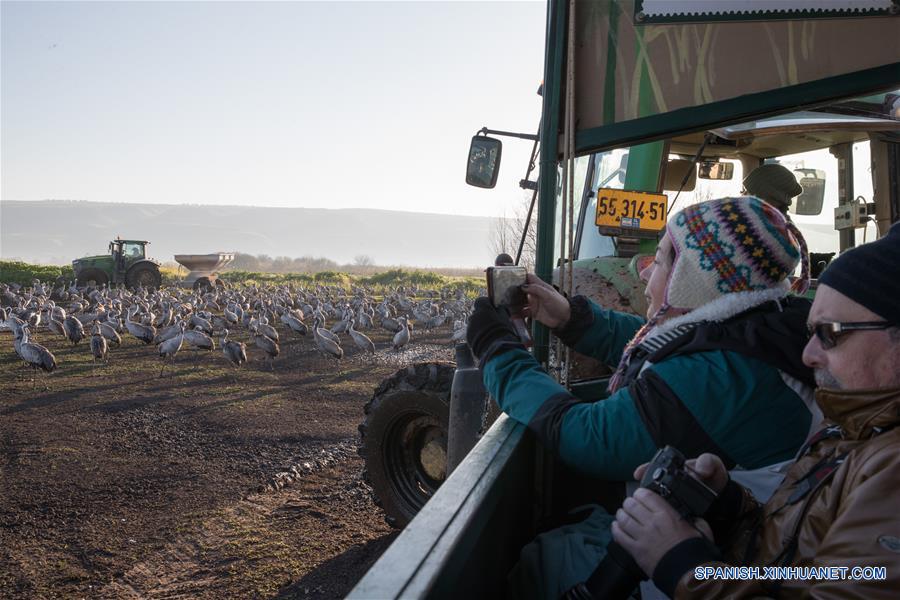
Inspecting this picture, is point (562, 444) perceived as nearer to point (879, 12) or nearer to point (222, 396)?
point (879, 12)

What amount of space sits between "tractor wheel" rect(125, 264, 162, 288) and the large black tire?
3097 centimetres

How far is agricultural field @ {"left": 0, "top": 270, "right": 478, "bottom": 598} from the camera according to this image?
170 inches

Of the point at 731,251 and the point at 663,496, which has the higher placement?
the point at 731,251

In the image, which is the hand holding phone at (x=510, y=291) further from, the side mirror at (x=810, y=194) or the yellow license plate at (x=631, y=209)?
the side mirror at (x=810, y=194)

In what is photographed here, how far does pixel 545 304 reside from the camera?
8.79 ft

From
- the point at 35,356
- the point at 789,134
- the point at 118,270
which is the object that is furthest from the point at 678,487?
the point at 118,270

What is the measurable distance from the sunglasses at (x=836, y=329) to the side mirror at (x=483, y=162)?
11.1ft

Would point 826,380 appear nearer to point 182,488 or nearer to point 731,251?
point 731,251

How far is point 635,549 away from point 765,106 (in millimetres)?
1760

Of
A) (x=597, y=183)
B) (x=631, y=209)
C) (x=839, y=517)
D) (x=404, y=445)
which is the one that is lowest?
(x=404, y=445)

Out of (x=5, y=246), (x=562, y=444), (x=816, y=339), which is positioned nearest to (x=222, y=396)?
(x=562, y=444)

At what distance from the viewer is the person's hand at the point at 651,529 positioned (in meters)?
1.36

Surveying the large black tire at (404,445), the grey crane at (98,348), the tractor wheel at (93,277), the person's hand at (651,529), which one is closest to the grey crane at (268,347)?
the grey crane at (98,348)

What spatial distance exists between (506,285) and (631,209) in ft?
5.65
